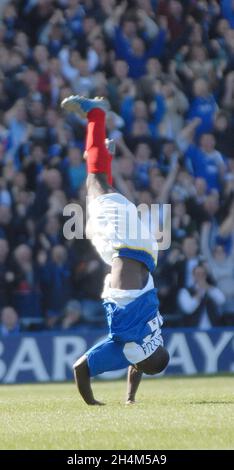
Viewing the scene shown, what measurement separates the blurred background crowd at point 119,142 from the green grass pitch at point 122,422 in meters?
5.41

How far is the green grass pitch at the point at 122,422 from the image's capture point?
24.3 feet

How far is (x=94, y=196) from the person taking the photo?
959 centimetres

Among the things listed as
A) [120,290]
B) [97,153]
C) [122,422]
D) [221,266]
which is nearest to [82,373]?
[120,290]

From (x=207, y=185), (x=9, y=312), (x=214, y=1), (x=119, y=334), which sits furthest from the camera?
(x=214, y=1)

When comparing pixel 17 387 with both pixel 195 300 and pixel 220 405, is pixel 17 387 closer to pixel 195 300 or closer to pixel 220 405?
pixel 195 300

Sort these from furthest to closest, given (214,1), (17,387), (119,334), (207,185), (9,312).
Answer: (214,1) → (207,185) → (9,312) → (17,387) → (119,334)

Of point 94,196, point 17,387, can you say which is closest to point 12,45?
point 17,387

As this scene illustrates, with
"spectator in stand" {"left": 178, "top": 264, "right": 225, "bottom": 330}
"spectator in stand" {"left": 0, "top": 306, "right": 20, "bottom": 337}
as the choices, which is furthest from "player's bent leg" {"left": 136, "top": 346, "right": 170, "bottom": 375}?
"spectator in stand" {"left": 178, "top": 264, "right": 225, "bottom": 330}

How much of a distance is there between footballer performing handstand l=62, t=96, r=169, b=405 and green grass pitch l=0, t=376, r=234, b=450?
0.38 metres

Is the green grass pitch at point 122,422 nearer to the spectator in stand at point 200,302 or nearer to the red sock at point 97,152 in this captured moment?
the red sock at point 97,152

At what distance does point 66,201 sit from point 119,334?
Answer: 786 centimetres

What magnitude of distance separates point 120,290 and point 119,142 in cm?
869

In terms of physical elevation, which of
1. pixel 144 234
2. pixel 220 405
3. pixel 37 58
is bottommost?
pixel 220 405

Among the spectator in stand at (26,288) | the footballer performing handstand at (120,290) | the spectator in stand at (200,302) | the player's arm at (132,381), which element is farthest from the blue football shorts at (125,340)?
the spectator in stand at (200,302)
